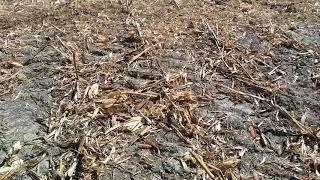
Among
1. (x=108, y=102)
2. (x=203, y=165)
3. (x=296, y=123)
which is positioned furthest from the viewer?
(x=108, y=102)

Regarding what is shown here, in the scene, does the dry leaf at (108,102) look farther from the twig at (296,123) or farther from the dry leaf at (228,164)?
the twig at (296,123)

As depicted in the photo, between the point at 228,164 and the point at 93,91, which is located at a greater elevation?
the point at 93,91

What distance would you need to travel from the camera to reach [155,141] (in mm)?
2713

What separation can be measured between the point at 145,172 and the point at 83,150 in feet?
1.24

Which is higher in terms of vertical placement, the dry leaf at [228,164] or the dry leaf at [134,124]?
the dry leaf at [134,124]

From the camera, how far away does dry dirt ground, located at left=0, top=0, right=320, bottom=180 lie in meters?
2.59

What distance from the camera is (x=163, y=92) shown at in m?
3.03

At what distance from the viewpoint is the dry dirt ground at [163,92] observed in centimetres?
259

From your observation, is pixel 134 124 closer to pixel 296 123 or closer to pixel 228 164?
pixel 228 164

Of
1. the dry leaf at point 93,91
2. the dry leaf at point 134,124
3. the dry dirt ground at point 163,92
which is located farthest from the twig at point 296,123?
the dry leaf at point 93,91

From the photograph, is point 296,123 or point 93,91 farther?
point 93,91

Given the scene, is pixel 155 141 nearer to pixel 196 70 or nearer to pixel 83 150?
pixel 83 150

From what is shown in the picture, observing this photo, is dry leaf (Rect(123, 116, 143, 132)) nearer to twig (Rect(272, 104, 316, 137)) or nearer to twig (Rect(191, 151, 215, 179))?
twig (Rect(191, 151, 215, 179))

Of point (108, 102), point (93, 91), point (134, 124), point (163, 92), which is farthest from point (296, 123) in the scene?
point (93, 91)
